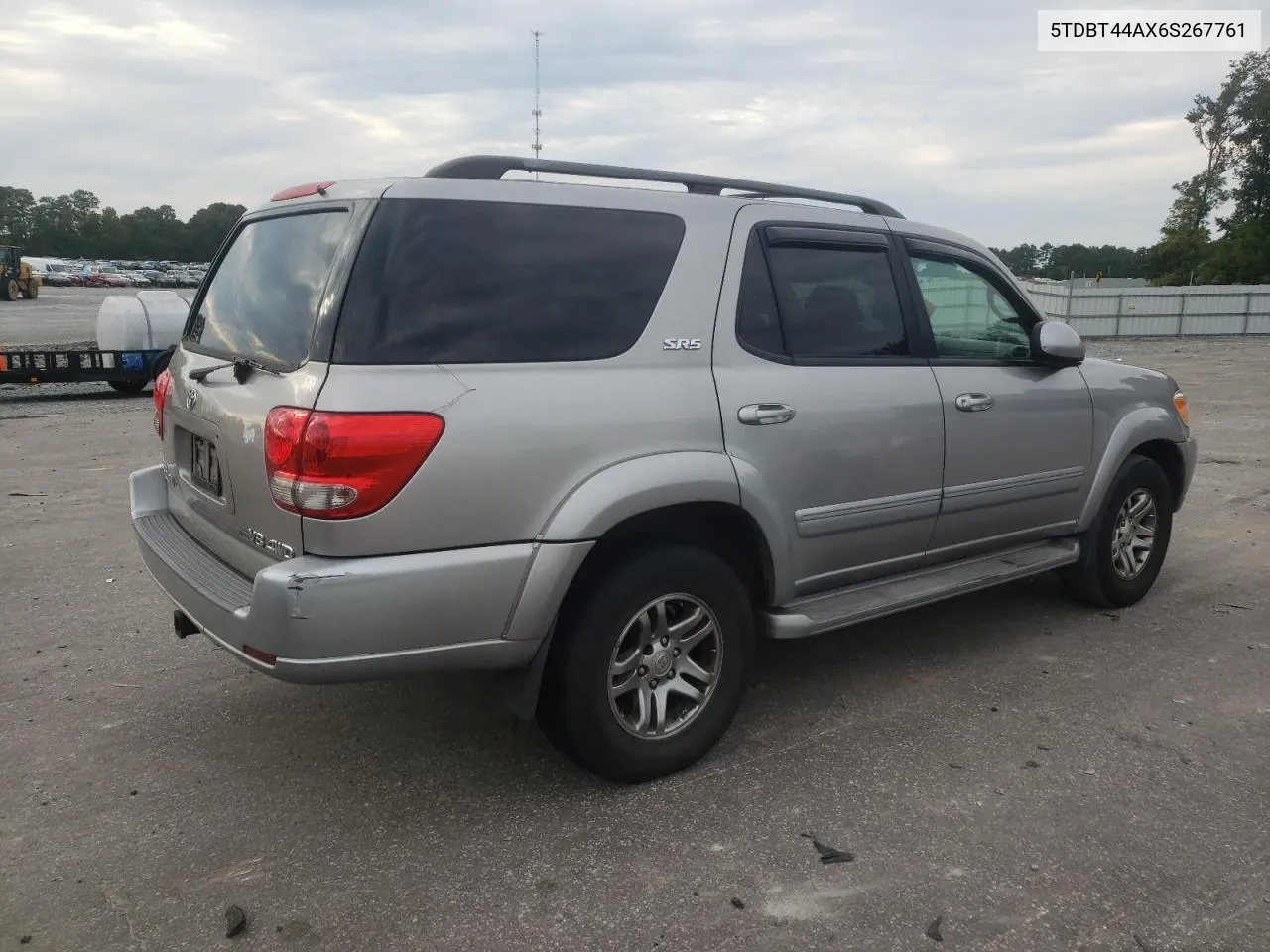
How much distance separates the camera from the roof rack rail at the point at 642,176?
308cm

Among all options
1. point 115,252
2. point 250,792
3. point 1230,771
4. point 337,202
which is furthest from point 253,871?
point 115,252

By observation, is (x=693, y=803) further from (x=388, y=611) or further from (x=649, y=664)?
(x=388, y=611)

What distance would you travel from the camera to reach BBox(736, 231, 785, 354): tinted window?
137 inches

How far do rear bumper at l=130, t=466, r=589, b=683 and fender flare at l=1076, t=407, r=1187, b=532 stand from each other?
289cm

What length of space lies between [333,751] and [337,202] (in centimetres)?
187

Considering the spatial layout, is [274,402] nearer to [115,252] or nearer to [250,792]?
[250,792]

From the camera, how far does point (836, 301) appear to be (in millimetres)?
Answer: 3797

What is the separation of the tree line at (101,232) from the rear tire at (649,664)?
113 metres

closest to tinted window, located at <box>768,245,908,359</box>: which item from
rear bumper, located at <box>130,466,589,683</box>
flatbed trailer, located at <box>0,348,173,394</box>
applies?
rear bumper, located at <box>130,466,589,683</box>

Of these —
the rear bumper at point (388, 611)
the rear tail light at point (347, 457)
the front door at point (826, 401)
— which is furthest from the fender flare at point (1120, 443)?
the rear tail light at point (347, 457)

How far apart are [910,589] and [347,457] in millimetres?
2291

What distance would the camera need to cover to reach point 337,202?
3027 mm

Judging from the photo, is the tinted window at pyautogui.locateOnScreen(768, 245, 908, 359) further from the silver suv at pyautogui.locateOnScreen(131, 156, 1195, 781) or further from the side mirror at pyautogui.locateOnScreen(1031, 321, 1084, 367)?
the side mirror at pyautogui.locateOnScreen(1031, 321, 1084, 367)

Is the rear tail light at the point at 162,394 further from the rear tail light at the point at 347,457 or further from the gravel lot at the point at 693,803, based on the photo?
the rear tail light at the point at 347,457
